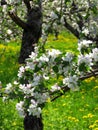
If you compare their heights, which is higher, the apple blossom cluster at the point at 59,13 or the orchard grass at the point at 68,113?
the apple blossom cluster at the point at 59,13

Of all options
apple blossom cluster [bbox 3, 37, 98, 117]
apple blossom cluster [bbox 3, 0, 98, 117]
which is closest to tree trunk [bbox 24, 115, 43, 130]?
apple blossom cluster [bbox 3, 0, 98, 117]

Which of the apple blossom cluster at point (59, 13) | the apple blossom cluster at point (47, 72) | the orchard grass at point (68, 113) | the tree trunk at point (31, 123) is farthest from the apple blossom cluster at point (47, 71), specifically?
the orchard grass at point (68, 113)

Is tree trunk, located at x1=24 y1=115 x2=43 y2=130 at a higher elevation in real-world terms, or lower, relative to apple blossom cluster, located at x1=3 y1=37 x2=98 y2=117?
higher

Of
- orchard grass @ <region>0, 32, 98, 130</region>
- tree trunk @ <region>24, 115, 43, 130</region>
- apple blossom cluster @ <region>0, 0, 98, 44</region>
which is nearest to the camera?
apple blossom cluster @ <region>0, 0, 98, 44</region>

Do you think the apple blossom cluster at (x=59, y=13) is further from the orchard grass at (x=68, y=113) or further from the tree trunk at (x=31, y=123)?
the tree trunk at (x=31, y=123)

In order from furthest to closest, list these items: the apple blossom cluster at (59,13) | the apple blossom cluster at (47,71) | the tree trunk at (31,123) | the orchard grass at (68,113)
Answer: the orchard grass at (68,113), the tree trunk at (31,123), the apple blossom cluster at (59,13), the apple blossom cluster at (47,71)

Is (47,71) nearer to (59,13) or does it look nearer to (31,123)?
(59,13)

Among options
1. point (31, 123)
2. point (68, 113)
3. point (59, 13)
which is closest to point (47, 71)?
point (59, 13)

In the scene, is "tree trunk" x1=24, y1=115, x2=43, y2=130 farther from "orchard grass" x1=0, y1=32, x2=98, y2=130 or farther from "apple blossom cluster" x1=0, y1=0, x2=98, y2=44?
"apple blossom cluster" x1=0, y1=0, x2=98, y2=44

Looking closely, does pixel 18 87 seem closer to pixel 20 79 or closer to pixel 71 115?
pixel 20 79

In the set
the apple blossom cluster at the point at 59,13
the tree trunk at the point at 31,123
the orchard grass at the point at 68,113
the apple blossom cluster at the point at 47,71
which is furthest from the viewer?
the orchard grass at the point at 68,113

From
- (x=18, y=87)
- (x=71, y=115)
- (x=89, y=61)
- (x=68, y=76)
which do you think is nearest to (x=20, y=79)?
(x=18, y=87)

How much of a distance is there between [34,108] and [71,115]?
7074mm

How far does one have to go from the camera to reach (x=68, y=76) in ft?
15.3
